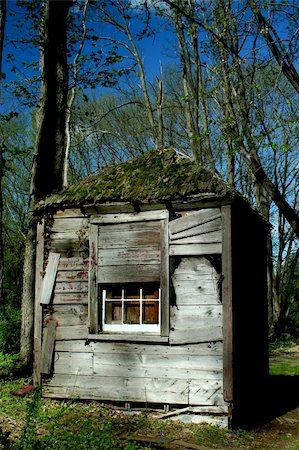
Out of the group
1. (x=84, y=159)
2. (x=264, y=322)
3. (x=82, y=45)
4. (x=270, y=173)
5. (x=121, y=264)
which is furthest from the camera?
(x=84, y=159)

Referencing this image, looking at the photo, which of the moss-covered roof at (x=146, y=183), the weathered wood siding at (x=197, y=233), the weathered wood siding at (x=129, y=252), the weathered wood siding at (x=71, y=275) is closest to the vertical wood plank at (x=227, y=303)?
the weathered wood siding at (x=197, y=233)

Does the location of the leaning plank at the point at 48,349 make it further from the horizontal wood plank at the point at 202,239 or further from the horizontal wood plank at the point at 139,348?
the horizontal wood plank at the point at 202,239

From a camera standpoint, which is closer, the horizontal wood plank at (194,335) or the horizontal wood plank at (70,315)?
the horizontal wood plank at (194,335)

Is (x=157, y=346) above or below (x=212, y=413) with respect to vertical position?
above

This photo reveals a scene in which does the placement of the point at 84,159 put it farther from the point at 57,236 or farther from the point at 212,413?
the point at 212,413

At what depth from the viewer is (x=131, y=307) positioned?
916 centimetres

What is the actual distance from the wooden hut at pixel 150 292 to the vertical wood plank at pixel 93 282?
0.02 meters

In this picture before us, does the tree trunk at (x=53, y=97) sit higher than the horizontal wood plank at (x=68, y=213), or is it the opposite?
the tree trunk at (x=53, y=97)

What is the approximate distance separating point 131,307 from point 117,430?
6.76 feet

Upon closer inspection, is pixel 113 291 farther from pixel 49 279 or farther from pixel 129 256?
pixel 49 279

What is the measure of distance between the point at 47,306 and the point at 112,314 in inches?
50.7

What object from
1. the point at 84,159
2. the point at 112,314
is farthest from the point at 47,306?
the point at 84,159

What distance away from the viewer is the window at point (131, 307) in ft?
29.5

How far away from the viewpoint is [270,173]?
26.2 m
